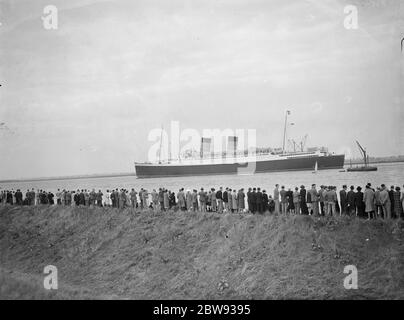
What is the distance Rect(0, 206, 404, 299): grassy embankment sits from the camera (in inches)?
506

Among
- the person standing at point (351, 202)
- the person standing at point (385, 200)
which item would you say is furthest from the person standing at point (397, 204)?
the person standing at point (351, 202)

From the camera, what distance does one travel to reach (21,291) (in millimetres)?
11953

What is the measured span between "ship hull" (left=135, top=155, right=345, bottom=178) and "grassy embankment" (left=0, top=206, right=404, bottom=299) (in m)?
48.6

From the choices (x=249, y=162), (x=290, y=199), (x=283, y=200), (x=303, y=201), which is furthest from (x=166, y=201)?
(x=249, y=162)

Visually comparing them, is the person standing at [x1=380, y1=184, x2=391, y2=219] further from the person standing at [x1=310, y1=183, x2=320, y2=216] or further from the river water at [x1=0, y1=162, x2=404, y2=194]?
the river water at [x1=0, y1=162, x2=404, y2=194]

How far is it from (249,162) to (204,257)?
53330mm

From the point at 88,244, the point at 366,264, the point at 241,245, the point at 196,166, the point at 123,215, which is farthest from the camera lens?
the point at 196,166

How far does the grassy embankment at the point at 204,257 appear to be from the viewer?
42.2 ft

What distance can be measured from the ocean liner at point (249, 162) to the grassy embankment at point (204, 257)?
45.9m

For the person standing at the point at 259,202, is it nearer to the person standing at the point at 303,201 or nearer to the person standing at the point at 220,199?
the person standing at the point at 303,201

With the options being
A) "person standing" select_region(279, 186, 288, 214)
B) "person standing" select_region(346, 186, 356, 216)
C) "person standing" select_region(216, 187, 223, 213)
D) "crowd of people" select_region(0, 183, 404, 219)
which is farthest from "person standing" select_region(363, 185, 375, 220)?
"person standing" select_region(216, 187, 223, 213)
